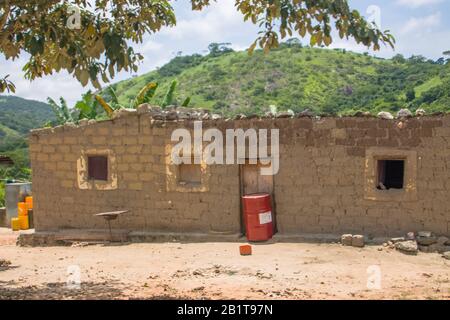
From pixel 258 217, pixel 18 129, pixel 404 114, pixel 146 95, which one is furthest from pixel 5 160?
pixel 18 129

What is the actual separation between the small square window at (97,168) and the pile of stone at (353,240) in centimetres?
514

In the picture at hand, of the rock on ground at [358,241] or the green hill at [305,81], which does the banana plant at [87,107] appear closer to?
the rock on ground at [358,241]

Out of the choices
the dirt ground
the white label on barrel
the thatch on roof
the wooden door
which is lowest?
the dirt ground

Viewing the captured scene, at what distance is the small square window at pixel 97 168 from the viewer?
12.4 meters

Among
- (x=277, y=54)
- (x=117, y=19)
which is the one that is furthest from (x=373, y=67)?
(x=117, y=19)

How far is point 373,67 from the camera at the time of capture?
52.2 m

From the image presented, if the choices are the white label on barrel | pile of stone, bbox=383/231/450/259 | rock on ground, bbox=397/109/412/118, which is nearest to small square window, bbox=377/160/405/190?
rock on ground, bbox=397/109/412/118

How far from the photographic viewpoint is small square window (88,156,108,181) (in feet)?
40.8

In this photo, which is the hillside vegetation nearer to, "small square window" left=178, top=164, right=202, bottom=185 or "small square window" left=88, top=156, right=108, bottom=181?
"small square window" left=88, top=156, right=108, bottom=181

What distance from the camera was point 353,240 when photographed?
10.2 metres

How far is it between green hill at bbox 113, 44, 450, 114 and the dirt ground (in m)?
20.7

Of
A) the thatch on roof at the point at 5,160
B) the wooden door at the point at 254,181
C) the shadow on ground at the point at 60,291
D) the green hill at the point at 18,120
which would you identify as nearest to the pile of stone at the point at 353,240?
the wooden door at the point at 254,181

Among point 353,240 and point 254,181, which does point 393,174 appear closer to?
point 353,240
